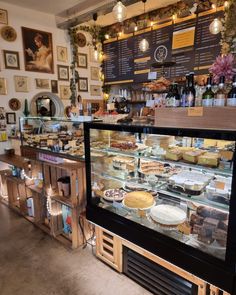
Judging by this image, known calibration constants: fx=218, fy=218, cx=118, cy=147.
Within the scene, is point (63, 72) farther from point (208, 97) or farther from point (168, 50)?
point (208, 97)

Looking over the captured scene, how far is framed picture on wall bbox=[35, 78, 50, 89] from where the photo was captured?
4514mm

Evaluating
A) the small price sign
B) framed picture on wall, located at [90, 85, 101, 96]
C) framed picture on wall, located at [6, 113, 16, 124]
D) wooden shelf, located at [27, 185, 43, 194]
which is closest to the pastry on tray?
the small price sign

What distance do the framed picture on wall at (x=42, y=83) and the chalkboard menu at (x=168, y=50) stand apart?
161 cm

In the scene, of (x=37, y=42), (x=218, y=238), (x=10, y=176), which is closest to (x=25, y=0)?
(x=37, y=42)

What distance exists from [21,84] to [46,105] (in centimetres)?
65

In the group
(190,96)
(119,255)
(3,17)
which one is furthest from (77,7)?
(119,255)

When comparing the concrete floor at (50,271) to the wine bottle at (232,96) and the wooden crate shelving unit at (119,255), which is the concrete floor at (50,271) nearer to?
the wooden crate shelving unit at (119,255)

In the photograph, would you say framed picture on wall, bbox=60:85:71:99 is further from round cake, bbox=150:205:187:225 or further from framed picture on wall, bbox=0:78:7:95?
round cake, bbox=150:205:187:225

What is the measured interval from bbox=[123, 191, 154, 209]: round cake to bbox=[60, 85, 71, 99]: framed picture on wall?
11.5 feet

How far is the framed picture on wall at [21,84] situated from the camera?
422 cm

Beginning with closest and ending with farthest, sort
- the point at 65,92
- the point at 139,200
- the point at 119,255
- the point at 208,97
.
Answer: the point at 208,97 < the point at 139,200 < the point at 119,255 < the point at 65,92

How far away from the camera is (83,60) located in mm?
5227

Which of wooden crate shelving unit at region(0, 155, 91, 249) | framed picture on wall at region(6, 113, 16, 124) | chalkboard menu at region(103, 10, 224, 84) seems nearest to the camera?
wooden crate shelving unit at region(0, 155, 91, 249)

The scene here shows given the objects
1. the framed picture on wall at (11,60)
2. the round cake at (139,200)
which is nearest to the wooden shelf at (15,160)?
the framed picture on wall at (11,60)
